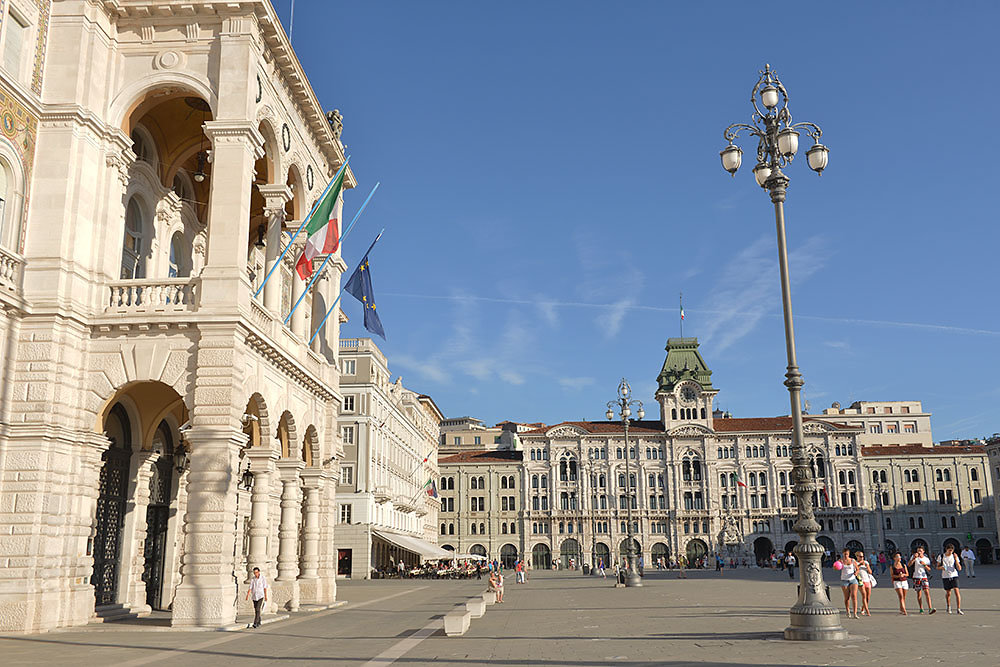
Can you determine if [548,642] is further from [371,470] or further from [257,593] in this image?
[371,470]

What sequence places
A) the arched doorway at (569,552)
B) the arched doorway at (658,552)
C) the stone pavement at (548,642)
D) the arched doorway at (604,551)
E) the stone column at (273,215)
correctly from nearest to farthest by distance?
the stone pavement at (548,642) < the stone column at (273,215) < the arched doorway at (658,552) < the arched doorway at (604,551) < the arched doorway at (569,552)

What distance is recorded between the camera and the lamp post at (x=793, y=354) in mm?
16016

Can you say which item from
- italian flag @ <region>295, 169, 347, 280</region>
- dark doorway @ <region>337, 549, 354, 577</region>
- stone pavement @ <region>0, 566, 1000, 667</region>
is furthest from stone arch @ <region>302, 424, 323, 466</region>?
dark doorway @ <region>337, 549, 354, 577</region>

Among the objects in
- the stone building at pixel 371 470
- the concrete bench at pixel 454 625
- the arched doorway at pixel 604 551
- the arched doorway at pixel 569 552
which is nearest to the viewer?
the concrete bench at pixel 454 625

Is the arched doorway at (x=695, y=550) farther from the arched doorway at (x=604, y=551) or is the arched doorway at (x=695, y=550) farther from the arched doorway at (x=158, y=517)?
the arched doorway at (x=158, y=517)

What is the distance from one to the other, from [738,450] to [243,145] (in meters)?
102

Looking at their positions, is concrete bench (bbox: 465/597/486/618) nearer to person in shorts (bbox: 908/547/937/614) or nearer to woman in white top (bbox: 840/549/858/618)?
woman in white top (bbox: 840/549/858/618)

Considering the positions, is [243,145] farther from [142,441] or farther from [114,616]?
[114,616]

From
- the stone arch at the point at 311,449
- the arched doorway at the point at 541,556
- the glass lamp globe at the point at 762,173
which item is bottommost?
the arched doorway at the point at 541,556

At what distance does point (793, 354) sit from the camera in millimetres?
17672

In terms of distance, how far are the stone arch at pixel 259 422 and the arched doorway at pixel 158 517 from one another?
3.96m

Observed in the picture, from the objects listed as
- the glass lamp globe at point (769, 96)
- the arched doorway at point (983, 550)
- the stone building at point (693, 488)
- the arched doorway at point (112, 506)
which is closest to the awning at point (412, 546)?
the arched doorway at point (112, 506)

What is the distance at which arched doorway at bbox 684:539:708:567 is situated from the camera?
112m

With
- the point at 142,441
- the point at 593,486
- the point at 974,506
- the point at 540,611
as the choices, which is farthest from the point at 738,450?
the point at 142,441
